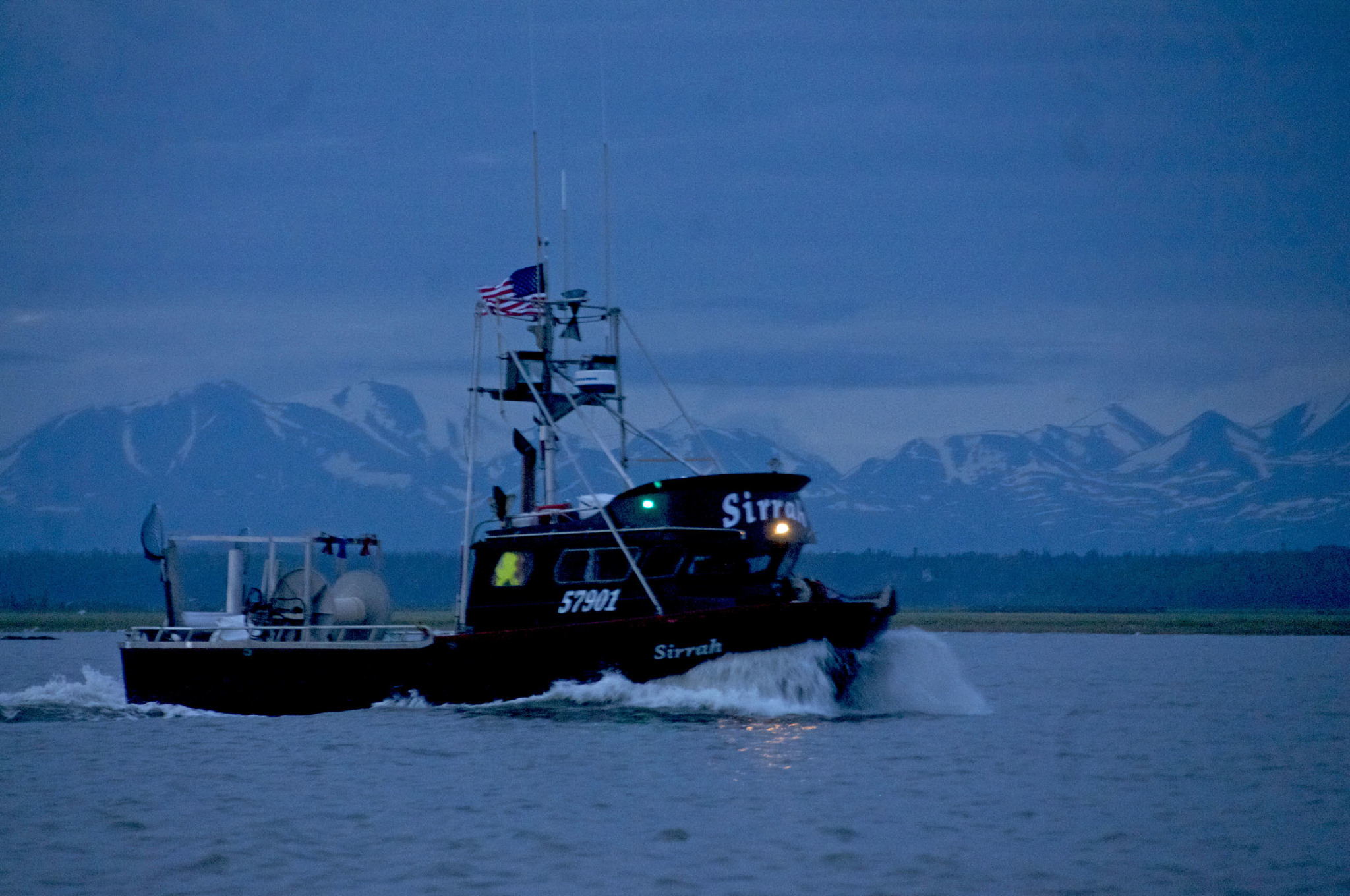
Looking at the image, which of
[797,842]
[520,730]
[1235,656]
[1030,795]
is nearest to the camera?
[797,842]

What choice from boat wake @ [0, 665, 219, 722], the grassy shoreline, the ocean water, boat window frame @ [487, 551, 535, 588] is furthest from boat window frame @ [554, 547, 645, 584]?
the grassy shoreline

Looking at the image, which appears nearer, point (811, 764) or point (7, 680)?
point (811, 764)

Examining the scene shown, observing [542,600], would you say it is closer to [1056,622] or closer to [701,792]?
[701,792]

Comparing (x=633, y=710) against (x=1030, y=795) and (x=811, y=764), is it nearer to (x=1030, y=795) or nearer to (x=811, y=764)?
(x=811, y=764)

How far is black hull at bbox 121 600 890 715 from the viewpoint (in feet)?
86.9

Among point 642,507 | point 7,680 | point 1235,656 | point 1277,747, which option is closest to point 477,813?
point 642,507

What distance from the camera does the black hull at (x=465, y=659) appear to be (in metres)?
26.5

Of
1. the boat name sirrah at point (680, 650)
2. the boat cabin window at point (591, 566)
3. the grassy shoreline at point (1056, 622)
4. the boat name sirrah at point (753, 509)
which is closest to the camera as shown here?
the boat name sirrah at point (680, 650)

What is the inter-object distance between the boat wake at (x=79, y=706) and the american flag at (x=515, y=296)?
9037 millimetres

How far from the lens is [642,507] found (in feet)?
A: 89.2

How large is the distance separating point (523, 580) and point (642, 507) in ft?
9.00

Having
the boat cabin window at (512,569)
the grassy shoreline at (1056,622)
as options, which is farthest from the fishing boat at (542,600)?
the grassy shoreline at (1056,622)

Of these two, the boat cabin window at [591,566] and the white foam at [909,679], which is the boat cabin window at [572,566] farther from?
the white foam at [909,679]

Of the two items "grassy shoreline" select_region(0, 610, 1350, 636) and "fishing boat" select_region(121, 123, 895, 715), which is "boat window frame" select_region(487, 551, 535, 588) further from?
"grassy shoreline" select_region(0, 610, 1350, 636)
